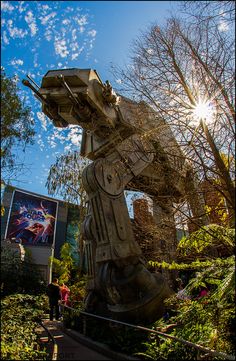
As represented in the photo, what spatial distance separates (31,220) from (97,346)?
30865 mm

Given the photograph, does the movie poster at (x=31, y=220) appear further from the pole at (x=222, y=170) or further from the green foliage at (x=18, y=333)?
the pole at (x=222, y=170)

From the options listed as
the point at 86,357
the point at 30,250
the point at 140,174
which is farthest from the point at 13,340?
the point at 30,250

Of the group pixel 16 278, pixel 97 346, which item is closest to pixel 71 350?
pixel 97 346

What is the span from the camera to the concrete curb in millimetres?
5566

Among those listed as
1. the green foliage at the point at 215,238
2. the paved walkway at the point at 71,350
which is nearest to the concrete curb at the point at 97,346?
the paved walkway at the point at 71,350

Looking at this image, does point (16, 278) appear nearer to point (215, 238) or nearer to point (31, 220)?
point (215, 238)

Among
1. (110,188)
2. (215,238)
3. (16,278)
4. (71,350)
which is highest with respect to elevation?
(110,188)

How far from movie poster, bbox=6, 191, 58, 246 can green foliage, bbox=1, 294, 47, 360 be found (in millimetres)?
28647

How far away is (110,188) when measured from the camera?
354 inches

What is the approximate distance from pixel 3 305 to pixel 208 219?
495 cm

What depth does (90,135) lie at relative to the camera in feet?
33.7

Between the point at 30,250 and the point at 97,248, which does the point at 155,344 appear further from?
the point at 30,250

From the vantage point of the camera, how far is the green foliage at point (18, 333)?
447cm

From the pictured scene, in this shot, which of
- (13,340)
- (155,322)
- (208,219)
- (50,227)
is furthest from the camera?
(50,227)
